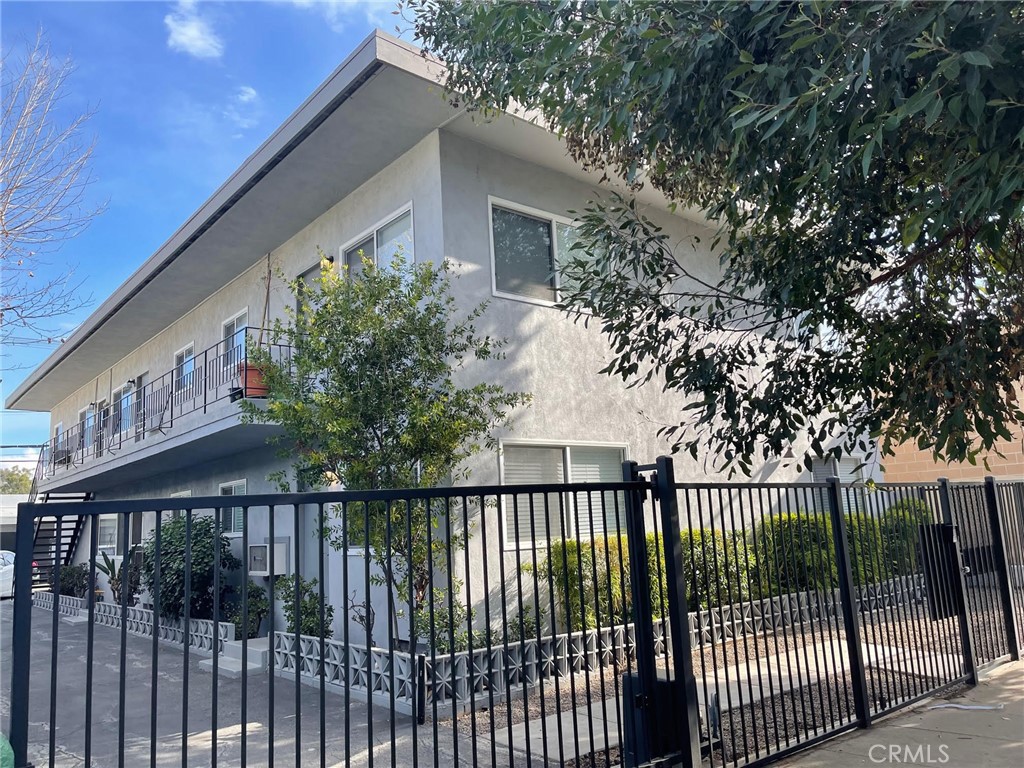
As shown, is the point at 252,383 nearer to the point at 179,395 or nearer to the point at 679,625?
the point at 179,395

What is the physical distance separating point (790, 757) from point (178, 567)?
9.98 metres

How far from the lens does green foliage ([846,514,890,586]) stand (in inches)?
252

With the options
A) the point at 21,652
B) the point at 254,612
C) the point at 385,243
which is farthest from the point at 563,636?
the point at 21,652

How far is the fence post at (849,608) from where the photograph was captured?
5.84 metres

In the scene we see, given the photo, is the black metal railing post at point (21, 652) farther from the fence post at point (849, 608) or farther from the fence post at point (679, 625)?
the fence post at point (849, 608)

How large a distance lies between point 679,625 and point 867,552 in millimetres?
2716

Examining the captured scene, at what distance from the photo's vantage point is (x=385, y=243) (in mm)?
10523

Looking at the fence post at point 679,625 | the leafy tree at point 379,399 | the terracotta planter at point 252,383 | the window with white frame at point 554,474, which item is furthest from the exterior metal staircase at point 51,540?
the fence post at point 679,625

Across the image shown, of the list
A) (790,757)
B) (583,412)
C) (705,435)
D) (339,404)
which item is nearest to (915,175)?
(790,757)

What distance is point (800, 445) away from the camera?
13.5 meters

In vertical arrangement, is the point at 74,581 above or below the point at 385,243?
below

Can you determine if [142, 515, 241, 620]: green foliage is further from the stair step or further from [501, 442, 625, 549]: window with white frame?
[501, 442, 625, 549]: window with white frame

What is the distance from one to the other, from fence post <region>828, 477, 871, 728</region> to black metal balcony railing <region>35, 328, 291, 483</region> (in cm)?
674

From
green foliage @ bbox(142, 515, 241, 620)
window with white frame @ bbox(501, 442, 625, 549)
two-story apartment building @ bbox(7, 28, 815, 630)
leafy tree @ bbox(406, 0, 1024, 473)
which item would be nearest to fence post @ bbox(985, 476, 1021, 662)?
leafy tree @ bbox(406, 0, 1024, 473)
